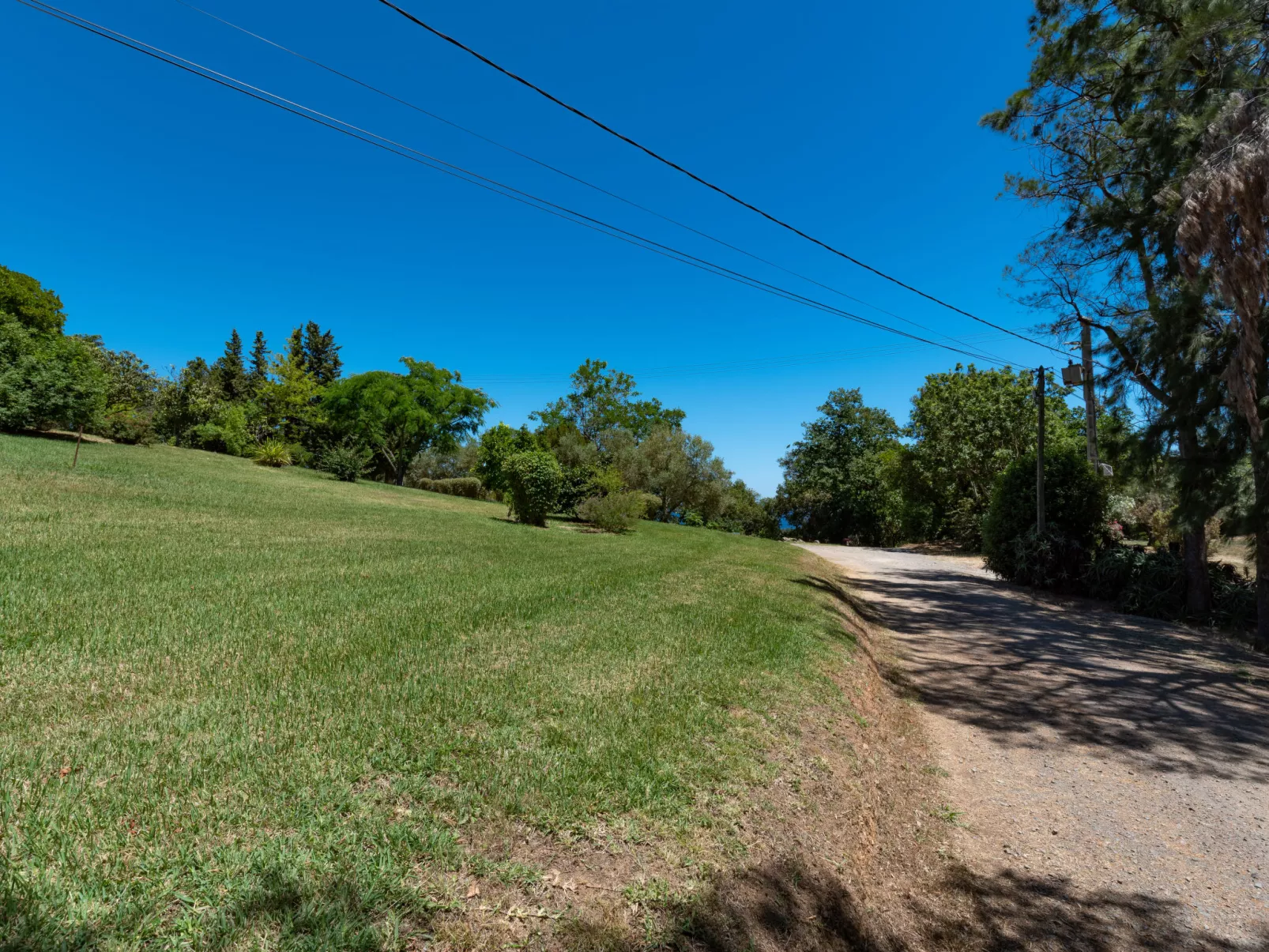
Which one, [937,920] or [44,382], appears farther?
[44,382]

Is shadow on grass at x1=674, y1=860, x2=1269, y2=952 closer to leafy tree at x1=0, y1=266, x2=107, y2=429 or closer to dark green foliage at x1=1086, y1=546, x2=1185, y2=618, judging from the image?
dark green foliage at x1=1086, y1=546, x2=1185, y2=618

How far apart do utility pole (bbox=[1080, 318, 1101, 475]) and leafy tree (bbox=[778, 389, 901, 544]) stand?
791 inches

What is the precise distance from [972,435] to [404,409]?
101ft

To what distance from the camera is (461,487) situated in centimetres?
3234

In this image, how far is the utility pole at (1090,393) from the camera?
11125 millimetres

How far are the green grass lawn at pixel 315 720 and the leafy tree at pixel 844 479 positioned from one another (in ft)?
91.2

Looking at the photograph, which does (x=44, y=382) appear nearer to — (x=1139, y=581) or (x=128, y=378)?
(x=128, y=378)

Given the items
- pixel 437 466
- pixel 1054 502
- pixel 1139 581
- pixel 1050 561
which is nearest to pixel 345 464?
pixel 437 466

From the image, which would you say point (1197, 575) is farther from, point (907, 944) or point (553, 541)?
point (553, 541)

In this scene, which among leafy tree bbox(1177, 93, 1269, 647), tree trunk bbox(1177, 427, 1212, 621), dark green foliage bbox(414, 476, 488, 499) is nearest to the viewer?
leafy tree bbox(1177, 93, 1269, 647)

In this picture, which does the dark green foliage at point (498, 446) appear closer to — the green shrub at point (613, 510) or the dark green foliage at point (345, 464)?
the green shrub at point (613, 510)

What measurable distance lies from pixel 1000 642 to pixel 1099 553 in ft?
22.2

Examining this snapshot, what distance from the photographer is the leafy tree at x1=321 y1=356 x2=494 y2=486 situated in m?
33.0

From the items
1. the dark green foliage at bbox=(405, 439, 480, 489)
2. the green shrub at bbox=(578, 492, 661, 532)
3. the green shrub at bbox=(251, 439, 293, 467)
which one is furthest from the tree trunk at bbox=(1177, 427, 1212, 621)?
the dark green foliage at bbox=(405, 439, 480, 489)
